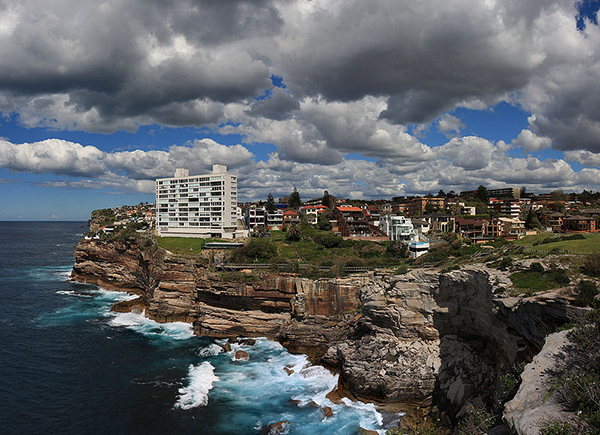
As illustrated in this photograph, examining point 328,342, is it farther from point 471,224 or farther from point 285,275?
point 471,224

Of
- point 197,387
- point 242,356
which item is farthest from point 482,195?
point 197,387

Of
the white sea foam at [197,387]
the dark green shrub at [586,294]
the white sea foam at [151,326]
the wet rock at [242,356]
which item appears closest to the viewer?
the dark green shrub at [586,294]

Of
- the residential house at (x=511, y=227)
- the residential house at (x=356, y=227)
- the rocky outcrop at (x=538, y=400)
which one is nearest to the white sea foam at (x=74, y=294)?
the residential house at (x=356, y=227)

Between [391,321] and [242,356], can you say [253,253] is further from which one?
[391,321]

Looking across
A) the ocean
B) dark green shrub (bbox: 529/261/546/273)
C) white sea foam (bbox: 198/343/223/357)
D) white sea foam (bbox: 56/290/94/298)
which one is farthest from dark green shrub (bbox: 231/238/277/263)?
dark green shrub (bbox: 529/261/546/273)

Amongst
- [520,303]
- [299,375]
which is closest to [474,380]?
[520,303]

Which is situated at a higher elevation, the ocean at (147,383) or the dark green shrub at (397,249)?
the dark green shrub at (397,249)

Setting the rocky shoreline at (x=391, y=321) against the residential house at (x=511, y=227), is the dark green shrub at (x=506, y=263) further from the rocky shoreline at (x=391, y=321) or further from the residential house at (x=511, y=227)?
the residential house at (x=511, y=227)
